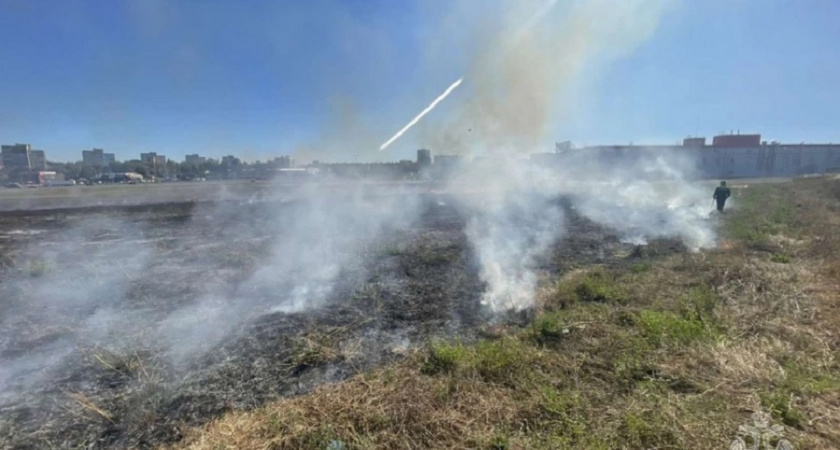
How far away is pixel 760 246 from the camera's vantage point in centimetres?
984

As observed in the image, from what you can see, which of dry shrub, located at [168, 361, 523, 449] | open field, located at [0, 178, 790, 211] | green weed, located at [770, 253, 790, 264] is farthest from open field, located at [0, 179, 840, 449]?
open field, located at [0, 178, 790, 211]

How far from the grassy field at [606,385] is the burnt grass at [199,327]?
1.93ft

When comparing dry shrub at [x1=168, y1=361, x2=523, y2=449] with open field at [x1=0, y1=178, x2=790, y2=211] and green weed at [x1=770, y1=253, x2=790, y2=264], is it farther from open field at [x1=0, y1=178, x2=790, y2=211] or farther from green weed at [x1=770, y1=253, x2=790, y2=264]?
open field at [x1=0, y1=178, x2=790, y2=211]

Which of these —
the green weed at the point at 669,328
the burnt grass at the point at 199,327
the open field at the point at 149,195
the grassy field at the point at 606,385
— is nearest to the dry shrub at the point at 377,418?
the grassy field at the point at 606,385

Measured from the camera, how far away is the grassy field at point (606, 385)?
3.09 m

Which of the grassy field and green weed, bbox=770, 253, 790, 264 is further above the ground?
green weed, bbox=770, 253, 790, 264

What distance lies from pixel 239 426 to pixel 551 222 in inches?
639

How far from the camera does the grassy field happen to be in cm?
309

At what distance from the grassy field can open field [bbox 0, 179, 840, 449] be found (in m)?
0.02

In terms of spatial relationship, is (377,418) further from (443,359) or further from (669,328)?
(669,328)

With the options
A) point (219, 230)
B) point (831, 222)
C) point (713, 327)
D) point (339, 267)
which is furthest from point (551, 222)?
point (219, 230)

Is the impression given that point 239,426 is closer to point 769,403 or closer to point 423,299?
point 423,299

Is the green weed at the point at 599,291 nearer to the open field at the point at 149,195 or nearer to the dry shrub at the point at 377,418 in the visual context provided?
the dry shrub at the point at 377,418

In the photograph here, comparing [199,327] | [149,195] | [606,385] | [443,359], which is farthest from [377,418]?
[149,195]
